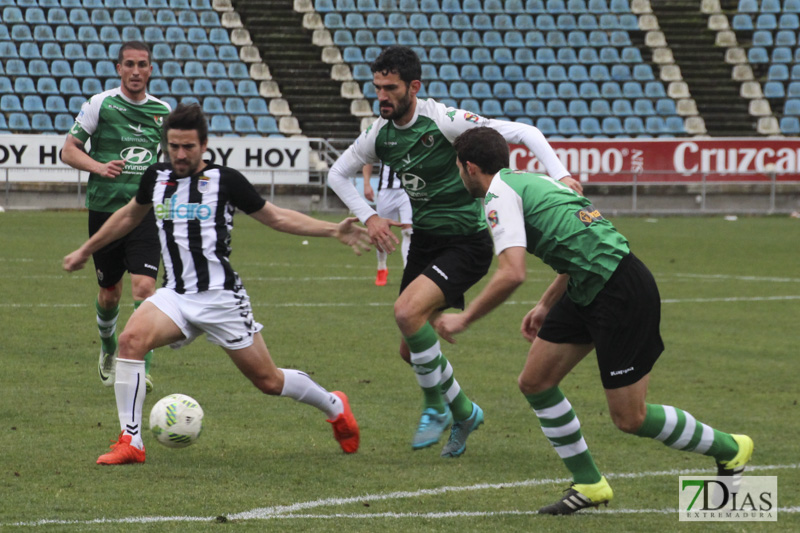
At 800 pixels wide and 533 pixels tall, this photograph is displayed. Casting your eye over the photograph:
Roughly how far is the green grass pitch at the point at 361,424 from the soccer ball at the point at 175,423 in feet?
0.44

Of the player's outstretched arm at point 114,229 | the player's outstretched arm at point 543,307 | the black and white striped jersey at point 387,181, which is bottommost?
the black and white striped jersey at point 387,181

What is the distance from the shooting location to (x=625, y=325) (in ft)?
16.4

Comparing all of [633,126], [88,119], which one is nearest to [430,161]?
[88,119]

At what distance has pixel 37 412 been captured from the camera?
7.05 metres

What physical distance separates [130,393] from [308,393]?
0.96 meters

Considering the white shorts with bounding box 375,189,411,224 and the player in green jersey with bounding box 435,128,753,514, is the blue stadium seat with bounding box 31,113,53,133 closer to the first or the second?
the white shorts with bounding box 375,189,411,224

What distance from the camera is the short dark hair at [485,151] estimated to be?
5184mm

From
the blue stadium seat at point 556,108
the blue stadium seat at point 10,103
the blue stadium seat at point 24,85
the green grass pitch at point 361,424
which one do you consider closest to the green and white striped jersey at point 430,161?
the green grass pitch at point 361,424

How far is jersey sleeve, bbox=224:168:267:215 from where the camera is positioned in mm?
5977

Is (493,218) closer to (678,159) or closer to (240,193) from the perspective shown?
(240,193)

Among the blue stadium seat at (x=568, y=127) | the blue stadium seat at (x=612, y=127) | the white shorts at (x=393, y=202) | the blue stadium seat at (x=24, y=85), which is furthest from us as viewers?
the blue stadium seat at (x=612, y=127)

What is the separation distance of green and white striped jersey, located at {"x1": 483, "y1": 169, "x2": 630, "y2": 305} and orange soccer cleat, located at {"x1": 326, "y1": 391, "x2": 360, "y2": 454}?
172 centimetres

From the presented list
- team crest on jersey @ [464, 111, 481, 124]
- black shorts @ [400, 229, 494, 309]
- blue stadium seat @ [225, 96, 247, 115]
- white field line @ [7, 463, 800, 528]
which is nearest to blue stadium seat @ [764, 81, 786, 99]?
blue stadium seat @ [225, 96, 247, 115]

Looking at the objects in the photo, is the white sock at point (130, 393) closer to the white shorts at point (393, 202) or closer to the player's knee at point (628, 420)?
the player's knee at point (628, 420)
